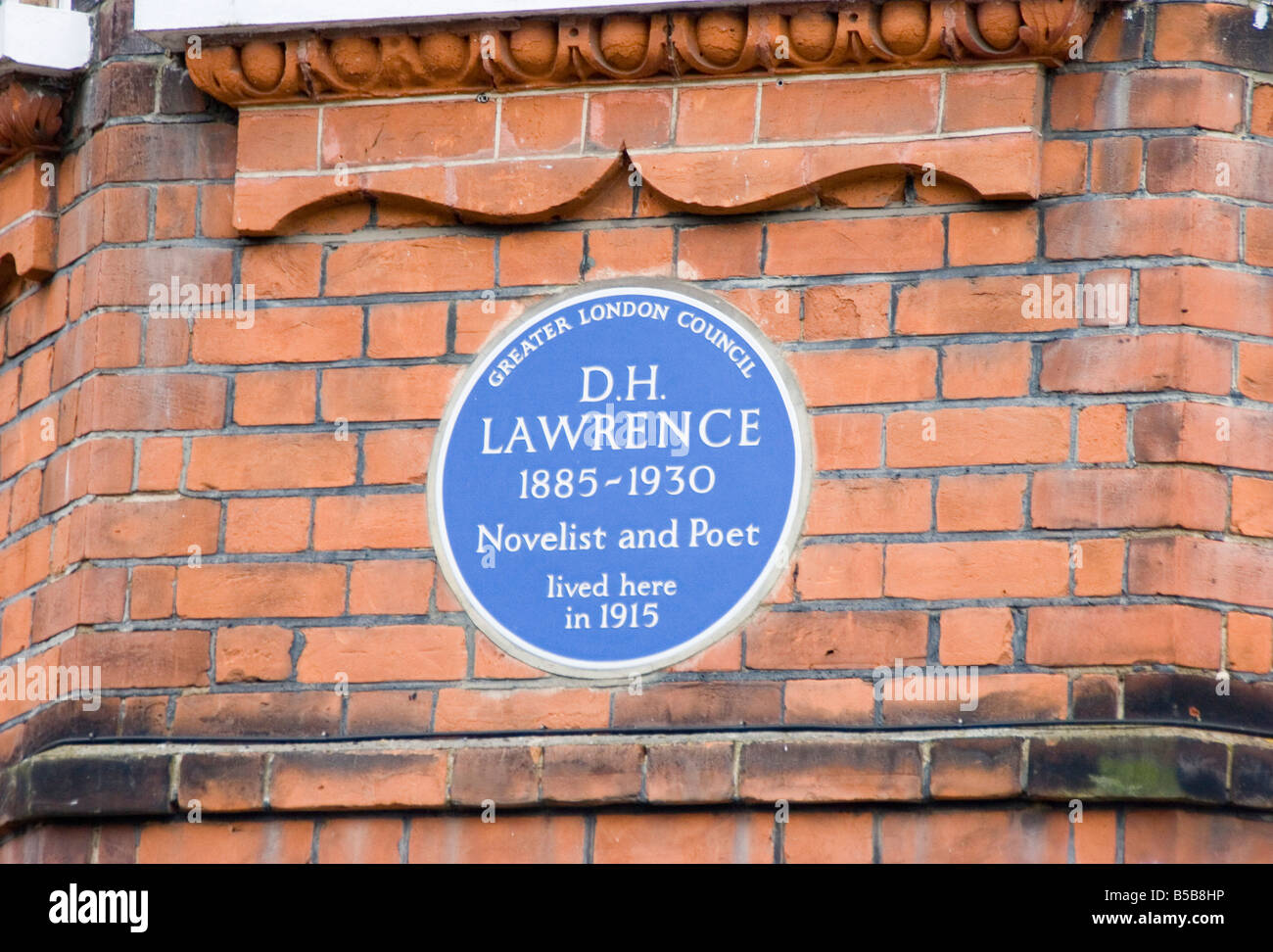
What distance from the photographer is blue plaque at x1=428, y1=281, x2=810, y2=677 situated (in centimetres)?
438

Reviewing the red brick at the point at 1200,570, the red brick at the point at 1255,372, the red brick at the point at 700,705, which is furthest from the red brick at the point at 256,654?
the red brick at the point at 1255,372

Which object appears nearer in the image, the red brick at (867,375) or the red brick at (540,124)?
the red brick at (867,375)

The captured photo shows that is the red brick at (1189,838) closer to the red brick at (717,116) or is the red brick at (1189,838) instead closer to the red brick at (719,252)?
the red brick at (719,252)

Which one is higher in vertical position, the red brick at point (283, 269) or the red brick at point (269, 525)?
the red brick at point (283, 269)

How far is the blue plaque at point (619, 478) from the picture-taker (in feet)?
14.4

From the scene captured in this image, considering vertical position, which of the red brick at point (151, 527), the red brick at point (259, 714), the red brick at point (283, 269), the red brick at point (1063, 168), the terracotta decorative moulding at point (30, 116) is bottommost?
the red brick at point (259, 714)

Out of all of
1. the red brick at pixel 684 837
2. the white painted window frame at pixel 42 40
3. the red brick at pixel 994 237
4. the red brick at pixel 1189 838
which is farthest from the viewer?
the white painted window frame at pixel 42 40

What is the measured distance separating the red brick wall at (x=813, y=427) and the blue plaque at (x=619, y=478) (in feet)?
0.16

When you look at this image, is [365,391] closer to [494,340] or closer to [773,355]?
[494,340]

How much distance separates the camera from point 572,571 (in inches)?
174

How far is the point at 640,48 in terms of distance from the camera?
4539mm

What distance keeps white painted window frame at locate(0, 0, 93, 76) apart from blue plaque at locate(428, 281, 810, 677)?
1095mm

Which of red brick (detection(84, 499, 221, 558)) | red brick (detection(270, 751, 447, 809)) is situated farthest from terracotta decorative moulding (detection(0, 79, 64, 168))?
red brick (detection(270, 751, 447, 809))

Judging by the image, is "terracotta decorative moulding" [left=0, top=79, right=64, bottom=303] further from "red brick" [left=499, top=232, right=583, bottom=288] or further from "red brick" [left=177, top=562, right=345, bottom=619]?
"red brick" [left=499, top=232, right=583, bottom=288]
